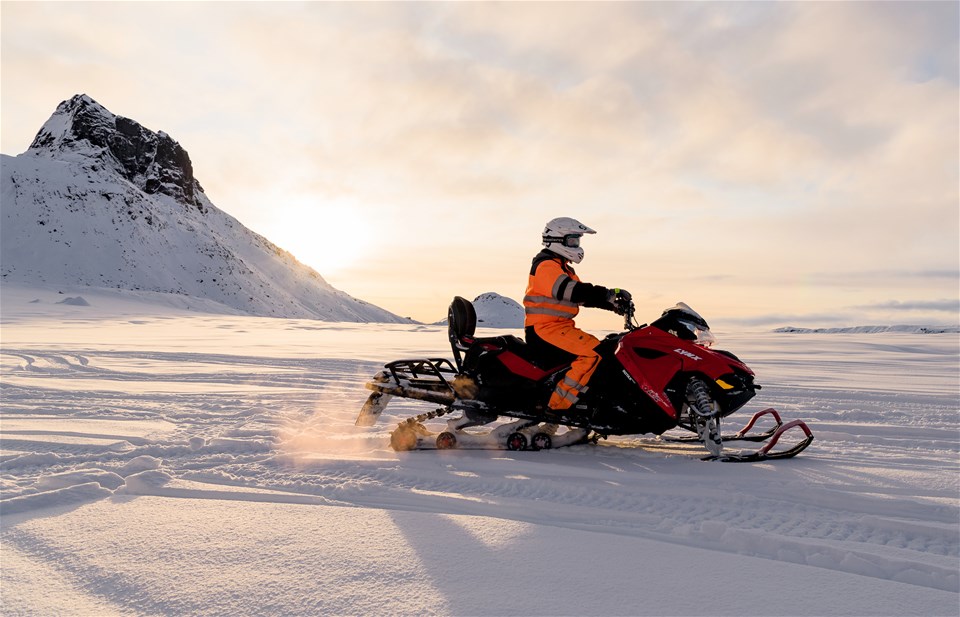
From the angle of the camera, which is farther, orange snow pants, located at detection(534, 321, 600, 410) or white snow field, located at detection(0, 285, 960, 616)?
orange snow pants, located at detection(534, 321, 600, 410)

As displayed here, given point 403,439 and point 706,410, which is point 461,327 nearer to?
point 403,439

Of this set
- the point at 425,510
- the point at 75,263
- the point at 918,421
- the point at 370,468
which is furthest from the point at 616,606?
the point at 75,263

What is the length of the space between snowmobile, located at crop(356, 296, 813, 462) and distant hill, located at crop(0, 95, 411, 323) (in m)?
111

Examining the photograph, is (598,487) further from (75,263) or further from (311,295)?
(311,295)

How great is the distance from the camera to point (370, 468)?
4.59 metres

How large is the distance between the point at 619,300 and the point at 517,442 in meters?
1.54

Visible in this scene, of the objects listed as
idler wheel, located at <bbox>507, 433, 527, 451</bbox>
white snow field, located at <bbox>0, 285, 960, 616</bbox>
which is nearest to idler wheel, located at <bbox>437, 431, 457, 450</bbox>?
white snow field, located at <bbox>0, 285, 960, 616</bbox>

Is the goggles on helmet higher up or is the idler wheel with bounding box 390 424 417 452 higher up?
the goggles on helmet

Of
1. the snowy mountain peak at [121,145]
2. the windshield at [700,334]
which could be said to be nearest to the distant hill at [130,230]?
the snowy mountain peak at [121,145]

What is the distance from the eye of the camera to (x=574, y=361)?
531 cm

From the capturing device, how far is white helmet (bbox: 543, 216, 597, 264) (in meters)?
5.42

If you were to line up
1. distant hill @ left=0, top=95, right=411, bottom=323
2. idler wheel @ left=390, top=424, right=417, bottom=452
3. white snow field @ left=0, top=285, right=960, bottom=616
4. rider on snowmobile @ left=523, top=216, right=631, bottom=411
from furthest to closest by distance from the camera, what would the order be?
distant hill @ left=0, top=95, right=411, bottom=323, idler wheel @ left=390, top=424, right=417, bottom=452, rider on snowmobile @ left=523, top=216, right=631, bottom=411, white snow field @ left=0, top=285, right=960, bottom=616

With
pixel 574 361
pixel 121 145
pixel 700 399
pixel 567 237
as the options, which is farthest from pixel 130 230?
pixel 700 399

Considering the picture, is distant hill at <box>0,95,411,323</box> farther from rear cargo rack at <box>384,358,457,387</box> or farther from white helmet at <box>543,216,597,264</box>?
white helmet at <box>543,216,597,264</box>
